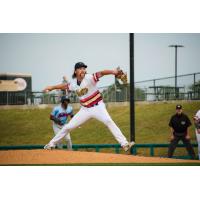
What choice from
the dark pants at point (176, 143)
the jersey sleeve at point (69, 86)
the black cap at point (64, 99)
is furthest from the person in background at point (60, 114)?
the dark pants at point (176, 143)

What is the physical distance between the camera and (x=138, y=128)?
11133 mm

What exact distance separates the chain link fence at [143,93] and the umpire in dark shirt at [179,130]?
0.44 m

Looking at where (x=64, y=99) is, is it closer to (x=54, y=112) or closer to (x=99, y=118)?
(x=54, y=112)

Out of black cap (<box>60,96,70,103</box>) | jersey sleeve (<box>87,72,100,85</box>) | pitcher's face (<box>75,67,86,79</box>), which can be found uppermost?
pitcher's face (<box>75,67,86,79</box>)

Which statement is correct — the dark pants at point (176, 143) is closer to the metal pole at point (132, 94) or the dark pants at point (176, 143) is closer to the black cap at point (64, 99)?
the metal pole at point (132, 94)

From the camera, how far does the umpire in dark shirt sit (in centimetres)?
1067

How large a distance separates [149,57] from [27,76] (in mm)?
2824

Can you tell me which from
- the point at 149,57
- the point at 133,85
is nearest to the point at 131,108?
the point at 133,85

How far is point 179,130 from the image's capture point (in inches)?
424

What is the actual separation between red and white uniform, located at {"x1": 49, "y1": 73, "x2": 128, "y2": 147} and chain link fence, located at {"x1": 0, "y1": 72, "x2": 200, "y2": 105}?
0.51 meters

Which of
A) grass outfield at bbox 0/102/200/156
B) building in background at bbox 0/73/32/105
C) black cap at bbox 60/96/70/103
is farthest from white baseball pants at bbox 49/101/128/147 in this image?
building in background at bbox 0/73/32/105

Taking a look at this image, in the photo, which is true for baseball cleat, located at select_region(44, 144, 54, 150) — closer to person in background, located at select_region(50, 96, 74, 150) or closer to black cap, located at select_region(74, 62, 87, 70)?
person in background, located at select_region(50, 96, 74, 150)

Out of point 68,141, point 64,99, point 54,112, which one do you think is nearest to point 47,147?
point 68,141

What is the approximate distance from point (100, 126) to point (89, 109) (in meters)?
1.09
